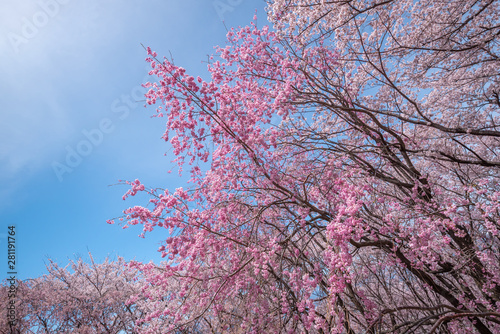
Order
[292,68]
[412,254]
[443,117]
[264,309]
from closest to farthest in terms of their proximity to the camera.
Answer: [412,254] → [264,309] → [292,68] → [443,117]

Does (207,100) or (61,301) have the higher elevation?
(61,301)

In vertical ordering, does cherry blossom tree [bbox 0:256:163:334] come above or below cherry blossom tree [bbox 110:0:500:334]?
above

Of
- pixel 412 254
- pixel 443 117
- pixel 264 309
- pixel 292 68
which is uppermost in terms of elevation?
pixel 292 68

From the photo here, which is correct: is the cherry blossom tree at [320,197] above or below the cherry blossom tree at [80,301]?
below

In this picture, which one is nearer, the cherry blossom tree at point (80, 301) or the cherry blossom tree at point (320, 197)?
the cherry blossom tree at point (320, 197)

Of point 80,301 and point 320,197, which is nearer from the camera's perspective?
point 320,197

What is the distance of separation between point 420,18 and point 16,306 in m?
19.0

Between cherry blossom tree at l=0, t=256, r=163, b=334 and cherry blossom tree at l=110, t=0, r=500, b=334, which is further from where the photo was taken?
cherry blossom tree at l=0, t=256, r=163, b=334

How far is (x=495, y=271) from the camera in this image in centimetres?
476

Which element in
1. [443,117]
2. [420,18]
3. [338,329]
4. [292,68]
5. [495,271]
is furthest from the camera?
[443,117]

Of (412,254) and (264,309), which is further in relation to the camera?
(264,309)

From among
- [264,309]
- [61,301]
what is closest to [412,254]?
[264,309]

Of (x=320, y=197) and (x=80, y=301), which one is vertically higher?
(x=80, y=301)

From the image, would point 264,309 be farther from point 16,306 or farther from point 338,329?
point 16,306
